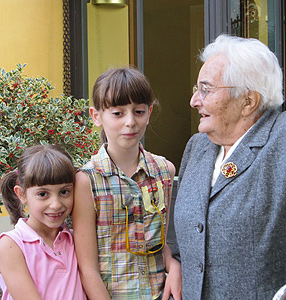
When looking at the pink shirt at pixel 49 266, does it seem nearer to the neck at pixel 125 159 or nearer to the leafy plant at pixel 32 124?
the neck at pixel 125 159

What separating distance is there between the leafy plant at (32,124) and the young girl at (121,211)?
1106 mm

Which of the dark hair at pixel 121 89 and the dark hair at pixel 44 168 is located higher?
the dark hair at pixel 121 89

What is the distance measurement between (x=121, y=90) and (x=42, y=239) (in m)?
0.72

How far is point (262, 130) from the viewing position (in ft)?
6.72

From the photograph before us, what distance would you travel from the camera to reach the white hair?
6.78 feet

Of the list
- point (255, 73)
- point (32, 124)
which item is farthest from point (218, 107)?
point (32, 124)

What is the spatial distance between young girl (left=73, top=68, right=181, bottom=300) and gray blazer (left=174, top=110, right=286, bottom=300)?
0.15 meters

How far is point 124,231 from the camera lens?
7.13 feet

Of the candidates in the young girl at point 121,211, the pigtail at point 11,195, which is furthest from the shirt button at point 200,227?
the pigtail at point 11,195

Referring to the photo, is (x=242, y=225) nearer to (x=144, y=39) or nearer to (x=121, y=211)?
(x=121, y=211)

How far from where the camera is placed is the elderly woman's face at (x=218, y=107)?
2.11 meters

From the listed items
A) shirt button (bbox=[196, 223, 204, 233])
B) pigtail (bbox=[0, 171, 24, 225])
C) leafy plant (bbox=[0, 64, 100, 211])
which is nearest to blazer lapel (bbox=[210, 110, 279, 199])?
shirt button (bbox=[196, 223, 204, 233])

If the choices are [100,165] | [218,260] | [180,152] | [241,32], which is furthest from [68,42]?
[218,260]

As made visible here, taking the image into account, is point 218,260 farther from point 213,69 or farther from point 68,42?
Answer: point 68,42
